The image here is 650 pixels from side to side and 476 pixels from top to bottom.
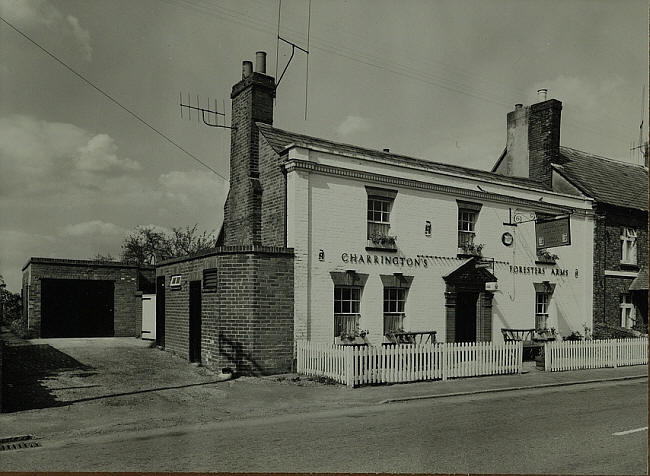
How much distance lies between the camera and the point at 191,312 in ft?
56.1

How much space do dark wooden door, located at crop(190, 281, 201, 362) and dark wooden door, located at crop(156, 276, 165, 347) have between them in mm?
3053

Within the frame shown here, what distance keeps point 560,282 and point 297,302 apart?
11601 mm

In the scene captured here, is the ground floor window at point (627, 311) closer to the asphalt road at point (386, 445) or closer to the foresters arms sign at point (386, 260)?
the foresters arms sign at point (386, 260)

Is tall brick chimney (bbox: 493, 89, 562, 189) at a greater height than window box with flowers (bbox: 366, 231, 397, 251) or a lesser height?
greater

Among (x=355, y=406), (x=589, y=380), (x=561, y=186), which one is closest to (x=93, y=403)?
(x=355, y=406)

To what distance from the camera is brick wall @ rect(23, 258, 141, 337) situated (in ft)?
76.3

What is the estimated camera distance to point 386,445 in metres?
7.84

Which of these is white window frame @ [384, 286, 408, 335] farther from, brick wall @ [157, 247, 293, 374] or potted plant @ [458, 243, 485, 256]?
brick wall @ [157, 247, 293, 374]

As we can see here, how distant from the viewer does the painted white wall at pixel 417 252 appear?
15656 millimetres

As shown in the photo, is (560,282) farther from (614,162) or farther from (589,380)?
(614,162)

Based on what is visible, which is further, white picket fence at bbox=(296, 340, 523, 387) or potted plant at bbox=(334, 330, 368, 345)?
potted plant at bbox=(334, 330, 368, 345)

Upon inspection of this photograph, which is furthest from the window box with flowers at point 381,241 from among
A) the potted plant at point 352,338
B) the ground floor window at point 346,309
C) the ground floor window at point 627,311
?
the ground floor window at point 627,311

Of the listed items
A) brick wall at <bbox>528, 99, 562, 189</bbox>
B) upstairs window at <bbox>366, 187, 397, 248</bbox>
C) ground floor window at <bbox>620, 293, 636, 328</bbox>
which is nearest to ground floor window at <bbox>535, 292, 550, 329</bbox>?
ground floor window at <bbox>620, 293, 636, 328</bbox>

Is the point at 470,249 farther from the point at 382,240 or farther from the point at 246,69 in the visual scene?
the point at 246,69
